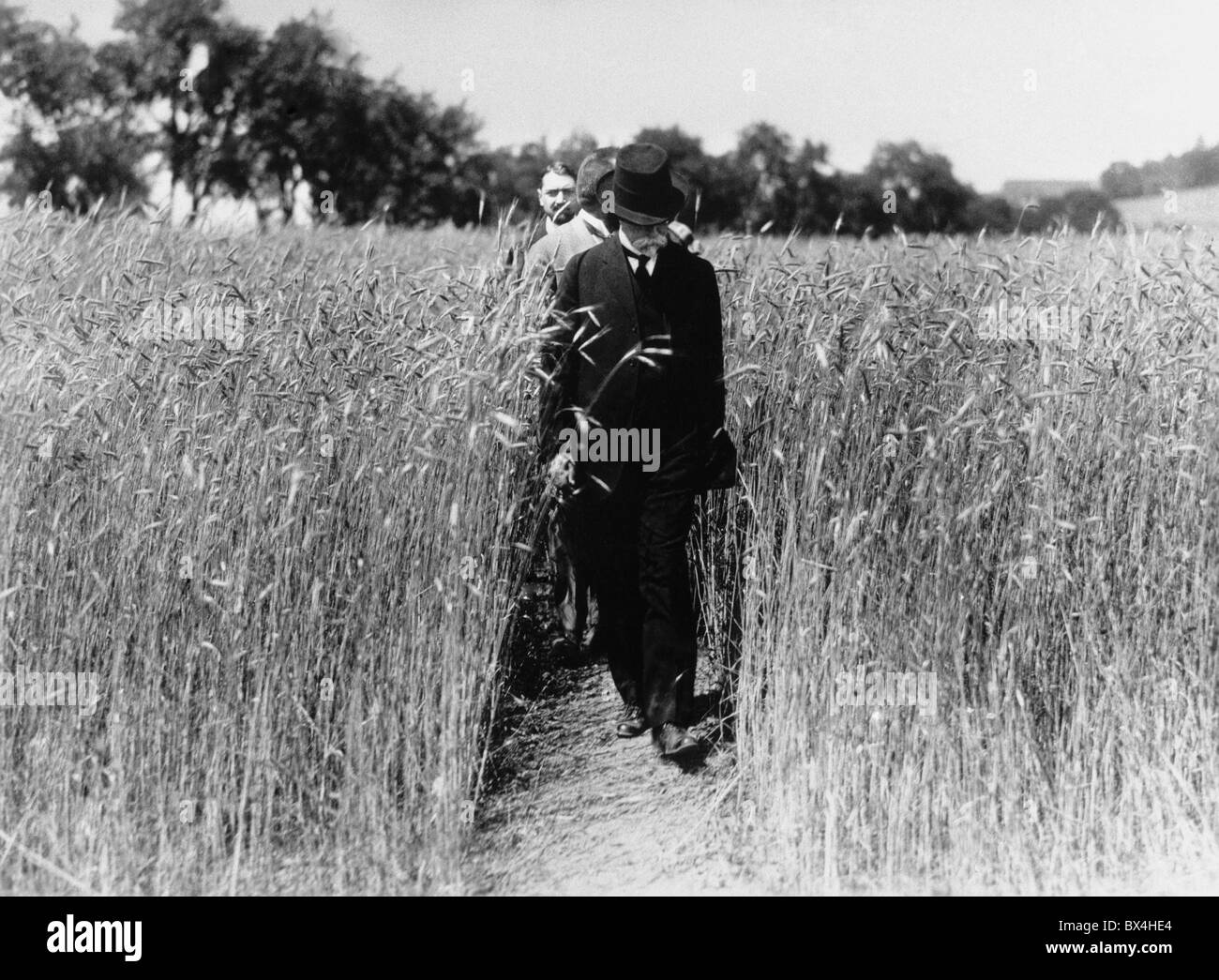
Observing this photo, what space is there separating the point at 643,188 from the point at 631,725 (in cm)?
185

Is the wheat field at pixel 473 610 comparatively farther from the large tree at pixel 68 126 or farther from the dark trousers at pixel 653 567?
the large tree at pixel 68 126

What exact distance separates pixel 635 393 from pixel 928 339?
113cm

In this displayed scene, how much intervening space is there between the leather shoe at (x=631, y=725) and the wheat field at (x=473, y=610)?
422mm

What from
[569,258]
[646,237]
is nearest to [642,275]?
[646,237]

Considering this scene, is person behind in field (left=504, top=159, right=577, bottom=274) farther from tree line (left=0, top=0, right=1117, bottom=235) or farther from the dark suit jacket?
tree line (left=0, top=0, right=1117, bottom=235)

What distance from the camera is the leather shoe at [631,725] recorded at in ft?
13.5

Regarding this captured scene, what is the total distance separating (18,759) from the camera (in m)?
3.45

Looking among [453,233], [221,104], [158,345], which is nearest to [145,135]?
[221,104]

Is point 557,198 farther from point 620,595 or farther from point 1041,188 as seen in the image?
point 1041,188

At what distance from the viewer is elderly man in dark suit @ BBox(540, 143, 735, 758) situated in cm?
374

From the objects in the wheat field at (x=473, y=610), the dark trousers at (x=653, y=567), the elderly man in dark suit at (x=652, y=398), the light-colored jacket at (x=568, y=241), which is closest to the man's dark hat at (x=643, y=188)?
the elderly man in dark suit at (x=652, y=398)

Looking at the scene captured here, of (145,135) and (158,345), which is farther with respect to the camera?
(145,135)

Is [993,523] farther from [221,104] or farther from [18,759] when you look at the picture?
[221,104]

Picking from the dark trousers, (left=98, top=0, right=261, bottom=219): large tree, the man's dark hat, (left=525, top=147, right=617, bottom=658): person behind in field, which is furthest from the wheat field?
(left=98, top=0, right=261, bottom=219): large tree
